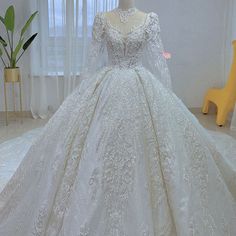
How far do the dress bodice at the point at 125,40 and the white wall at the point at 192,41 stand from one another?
2.44 metres

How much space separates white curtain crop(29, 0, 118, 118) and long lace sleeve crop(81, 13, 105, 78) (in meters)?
2.23

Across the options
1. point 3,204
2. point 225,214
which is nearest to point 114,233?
point 225,214

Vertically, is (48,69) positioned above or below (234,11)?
below

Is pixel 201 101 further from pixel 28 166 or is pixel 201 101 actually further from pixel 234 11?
pixel 28 166

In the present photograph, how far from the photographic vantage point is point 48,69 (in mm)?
4441

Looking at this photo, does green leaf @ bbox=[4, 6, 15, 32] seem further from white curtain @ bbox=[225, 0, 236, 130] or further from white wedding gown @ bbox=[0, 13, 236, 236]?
white curtain @ bbox=[225, 0, 236, 130]

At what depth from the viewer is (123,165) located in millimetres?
1766

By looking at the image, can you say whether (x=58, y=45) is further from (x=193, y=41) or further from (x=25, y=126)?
(x=193, y=41)

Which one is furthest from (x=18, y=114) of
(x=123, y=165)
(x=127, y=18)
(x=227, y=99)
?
(x=123, y=165)

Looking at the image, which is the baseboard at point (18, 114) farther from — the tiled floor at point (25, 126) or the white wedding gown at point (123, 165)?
the white wedding gown at point (123, 165)

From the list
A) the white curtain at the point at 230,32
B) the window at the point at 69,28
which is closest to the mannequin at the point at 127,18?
the window at the point at 69,28

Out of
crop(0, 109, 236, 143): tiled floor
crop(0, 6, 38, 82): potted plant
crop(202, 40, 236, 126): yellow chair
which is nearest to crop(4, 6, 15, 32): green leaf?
crop(0, 6, 38, 82): potted plant

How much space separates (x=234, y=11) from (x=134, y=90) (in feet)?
9.63

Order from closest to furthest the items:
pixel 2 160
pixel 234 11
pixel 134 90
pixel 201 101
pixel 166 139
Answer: pixel 166 139 → pixel 134 90 → pixel 2 160 → pixel 234 11 → pixel 201 101
